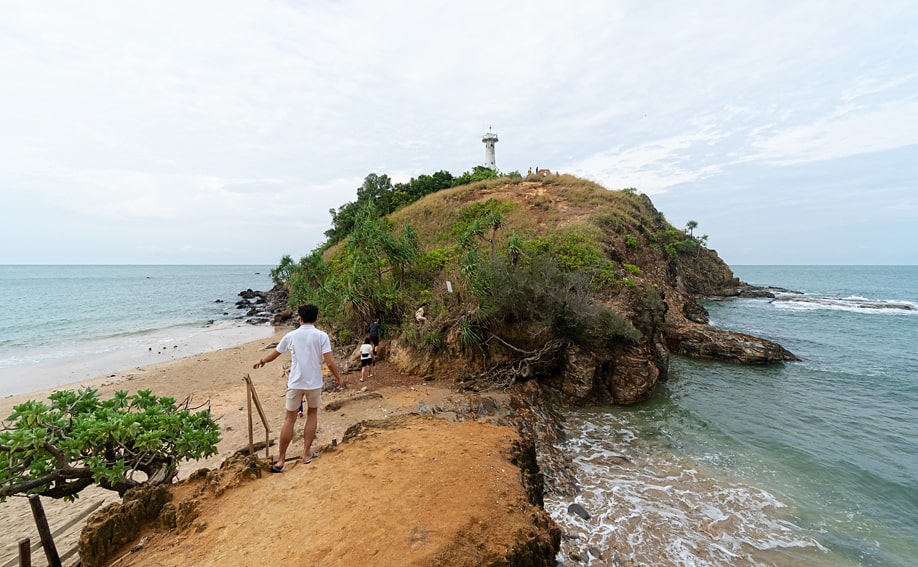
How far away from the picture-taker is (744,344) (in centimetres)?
1484

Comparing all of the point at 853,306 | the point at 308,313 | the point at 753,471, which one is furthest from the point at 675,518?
the point at 853,306

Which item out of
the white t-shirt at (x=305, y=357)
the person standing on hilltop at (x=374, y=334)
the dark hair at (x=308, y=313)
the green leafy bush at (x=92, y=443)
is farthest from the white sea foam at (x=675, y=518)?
the person standing on hilltop at (x=374, y=334)

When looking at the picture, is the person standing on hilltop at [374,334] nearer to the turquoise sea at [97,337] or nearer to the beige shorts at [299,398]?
the beige shorts at [299,398]

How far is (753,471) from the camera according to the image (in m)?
7.32

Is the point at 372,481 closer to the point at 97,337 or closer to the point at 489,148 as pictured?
the point at 97,337

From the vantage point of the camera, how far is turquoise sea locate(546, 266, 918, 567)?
5340 millimetres

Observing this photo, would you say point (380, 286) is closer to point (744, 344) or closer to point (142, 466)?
point (142, 466)

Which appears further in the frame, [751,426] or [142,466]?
[751,426]

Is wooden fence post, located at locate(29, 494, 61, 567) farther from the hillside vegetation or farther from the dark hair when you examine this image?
the hillside vegetation

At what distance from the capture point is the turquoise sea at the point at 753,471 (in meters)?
5.34

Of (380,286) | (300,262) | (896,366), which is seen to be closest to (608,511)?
(380,286)

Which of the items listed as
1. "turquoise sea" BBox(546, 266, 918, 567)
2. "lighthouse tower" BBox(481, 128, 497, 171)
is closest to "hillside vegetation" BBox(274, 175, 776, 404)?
"turquoise sea" BBox(546, 266, 918, 567)

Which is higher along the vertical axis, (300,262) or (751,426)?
(300,262)

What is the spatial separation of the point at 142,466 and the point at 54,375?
17.2 m
